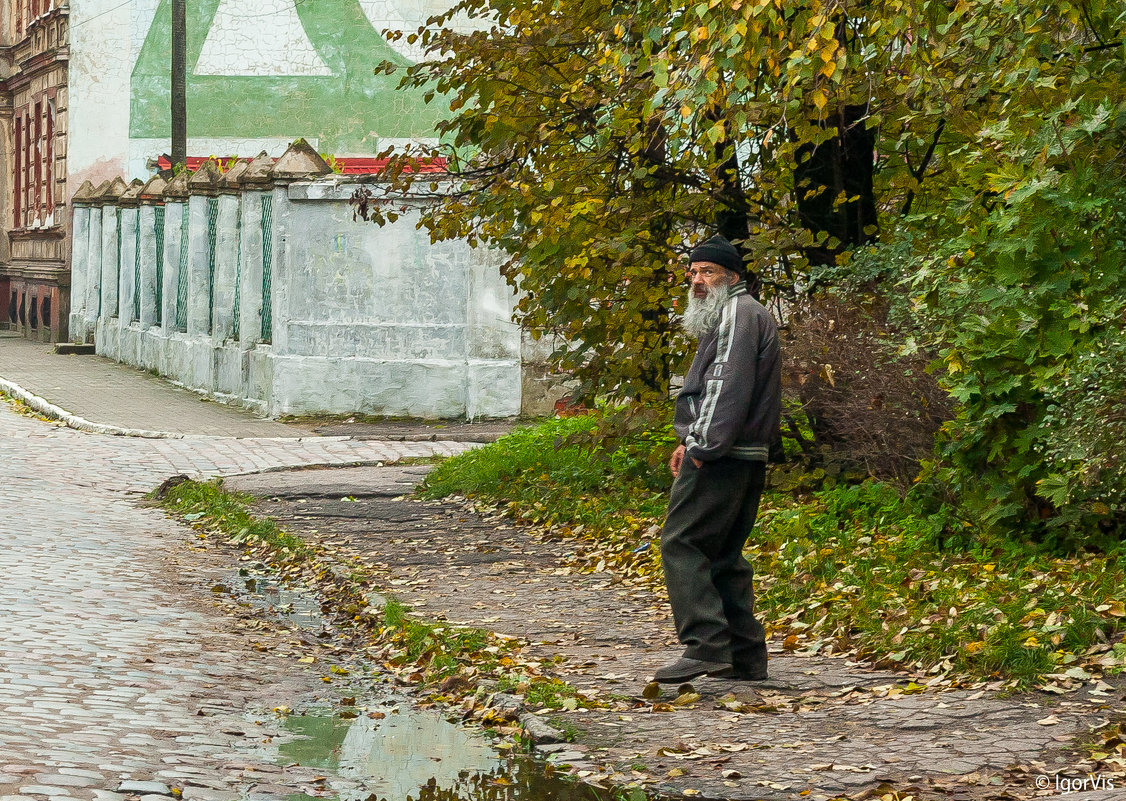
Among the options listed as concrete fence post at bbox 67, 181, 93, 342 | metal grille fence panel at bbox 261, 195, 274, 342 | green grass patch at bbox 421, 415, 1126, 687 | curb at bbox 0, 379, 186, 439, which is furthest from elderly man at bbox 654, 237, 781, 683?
concrete fence post at bbox 67, 181, 93, 342

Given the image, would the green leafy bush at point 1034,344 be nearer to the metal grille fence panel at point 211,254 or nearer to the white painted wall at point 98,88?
the metal grille fence panel at point 211,254

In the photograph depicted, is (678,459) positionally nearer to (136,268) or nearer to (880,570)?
(880,570)

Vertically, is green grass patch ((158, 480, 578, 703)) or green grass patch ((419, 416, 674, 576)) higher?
green grass patch ((419, 416, 674, 576))

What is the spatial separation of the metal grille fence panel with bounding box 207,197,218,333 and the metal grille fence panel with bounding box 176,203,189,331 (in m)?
1.15

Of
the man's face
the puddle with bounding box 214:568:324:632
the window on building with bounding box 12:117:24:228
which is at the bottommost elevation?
the puddle with bounding box 214:568:324:632

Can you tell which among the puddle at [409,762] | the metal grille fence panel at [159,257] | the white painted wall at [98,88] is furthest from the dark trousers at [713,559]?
the white painted wall at [98,88]

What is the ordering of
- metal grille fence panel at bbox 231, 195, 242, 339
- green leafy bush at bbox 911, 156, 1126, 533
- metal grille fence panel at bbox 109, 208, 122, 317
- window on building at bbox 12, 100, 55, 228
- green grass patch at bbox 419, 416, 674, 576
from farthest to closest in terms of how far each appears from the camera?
window on building at bbox 12, 100, 55, 228
metal grille fence panel at bbox 109, 208, 122, 317
metal grille fence panel at bbox 231, 195, 242, 339
green grass patch at bbox 419, 416, 674, 576
green leafy bush at bbox 911, 156, 1126, 533

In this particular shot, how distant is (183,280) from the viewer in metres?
26.4

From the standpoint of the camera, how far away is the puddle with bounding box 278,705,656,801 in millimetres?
5789

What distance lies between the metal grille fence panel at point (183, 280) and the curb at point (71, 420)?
2.85 m

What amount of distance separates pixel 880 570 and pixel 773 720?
261 cm

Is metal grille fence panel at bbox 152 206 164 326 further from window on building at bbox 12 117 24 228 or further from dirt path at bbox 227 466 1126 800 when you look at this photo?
dirt path at bbox 227 466 1126 800

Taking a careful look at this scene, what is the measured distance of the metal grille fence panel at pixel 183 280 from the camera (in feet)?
85.6

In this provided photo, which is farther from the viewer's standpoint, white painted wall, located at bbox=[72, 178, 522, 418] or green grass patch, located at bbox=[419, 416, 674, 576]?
white painted wall, located at bbox=[72, 178, 522, 418]
